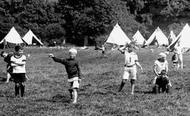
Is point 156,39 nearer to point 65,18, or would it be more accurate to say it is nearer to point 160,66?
point 65,18

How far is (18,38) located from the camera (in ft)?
202

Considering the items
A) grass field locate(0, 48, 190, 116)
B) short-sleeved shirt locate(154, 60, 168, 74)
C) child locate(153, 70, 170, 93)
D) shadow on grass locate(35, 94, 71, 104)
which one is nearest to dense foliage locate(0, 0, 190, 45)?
grass field locate(0, 48, 190, 116)

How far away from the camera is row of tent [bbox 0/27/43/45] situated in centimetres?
6075

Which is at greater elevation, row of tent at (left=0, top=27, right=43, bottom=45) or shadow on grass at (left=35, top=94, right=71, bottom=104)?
row of tent at (left=0, top=27, right=43, bottom=45)

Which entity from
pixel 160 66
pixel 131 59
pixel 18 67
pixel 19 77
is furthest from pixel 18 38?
pixel 18 67

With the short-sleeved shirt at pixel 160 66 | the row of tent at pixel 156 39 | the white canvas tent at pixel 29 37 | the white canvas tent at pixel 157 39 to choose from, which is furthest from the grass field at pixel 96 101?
the white canvas tent at pixel 29 37

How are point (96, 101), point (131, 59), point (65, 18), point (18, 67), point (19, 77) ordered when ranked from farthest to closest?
1. point (65, 18)
2. point (131, 59)
3. point (19, 77)
4. point (18, 67)
5. point (96, 101)

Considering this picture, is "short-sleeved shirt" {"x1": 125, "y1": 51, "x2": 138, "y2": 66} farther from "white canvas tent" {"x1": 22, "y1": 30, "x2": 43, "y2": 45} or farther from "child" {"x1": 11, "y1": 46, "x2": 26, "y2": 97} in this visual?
"white canvas tent" {"x1": 22, "y1": 30, "x2": 43, "y2": 45}

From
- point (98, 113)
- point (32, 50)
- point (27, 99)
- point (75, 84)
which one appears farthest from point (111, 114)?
point (32, 50)

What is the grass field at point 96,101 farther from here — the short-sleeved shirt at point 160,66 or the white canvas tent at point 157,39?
the white canvas tent at point 157,39

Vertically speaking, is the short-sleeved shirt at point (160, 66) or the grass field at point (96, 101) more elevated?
the short-sleeved shirt at point (160, 66)

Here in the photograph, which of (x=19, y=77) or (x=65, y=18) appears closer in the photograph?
(x=19, y=77)

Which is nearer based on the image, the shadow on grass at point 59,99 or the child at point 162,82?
the shadow on grass at point 59,99

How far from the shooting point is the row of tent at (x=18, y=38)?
199ft
